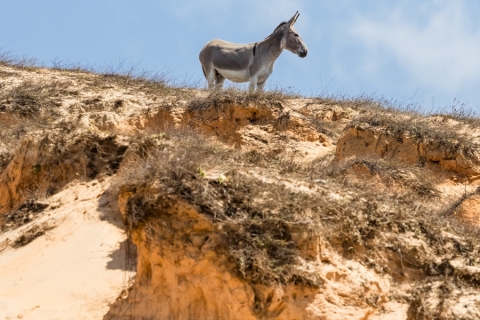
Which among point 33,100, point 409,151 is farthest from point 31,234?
point 409,151

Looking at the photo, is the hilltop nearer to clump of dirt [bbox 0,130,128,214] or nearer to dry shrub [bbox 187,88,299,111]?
clump of dirt [bbox 0,130,128,214]

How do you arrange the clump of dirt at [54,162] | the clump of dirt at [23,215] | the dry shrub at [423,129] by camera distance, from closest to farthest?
the clump of dirt at [23,215] → the clump of dirt at [54,162] → the dry shrub at [423,129]

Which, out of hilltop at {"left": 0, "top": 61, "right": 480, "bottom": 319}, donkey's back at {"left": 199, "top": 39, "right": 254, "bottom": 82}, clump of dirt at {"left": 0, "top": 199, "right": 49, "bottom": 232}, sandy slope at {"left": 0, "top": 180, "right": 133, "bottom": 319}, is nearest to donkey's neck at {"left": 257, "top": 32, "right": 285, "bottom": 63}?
donkey's back at {"left": 199, "top": 39, "right": 254, "bottom": 82}

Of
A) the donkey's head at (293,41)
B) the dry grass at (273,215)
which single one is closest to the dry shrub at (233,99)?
the donkey's head at (293,41)

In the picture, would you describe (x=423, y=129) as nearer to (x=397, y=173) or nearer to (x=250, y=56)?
(x=397, y=173)

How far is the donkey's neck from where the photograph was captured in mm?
22328

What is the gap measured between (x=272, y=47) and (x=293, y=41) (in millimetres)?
713

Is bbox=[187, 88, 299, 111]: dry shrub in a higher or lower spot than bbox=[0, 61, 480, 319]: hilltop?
higher

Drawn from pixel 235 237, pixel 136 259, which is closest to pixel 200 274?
pixel 235 237

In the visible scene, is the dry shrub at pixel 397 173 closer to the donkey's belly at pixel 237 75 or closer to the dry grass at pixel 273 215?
the dry grass at pixel 273 215

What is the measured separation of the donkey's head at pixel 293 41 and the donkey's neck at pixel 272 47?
14 centimetres

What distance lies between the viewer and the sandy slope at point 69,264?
9.67 metres

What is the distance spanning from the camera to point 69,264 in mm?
10656

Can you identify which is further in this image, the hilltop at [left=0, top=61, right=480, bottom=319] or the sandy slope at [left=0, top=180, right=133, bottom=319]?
the sandy slope at [left=0, top=180, right=133, bottom=319]
